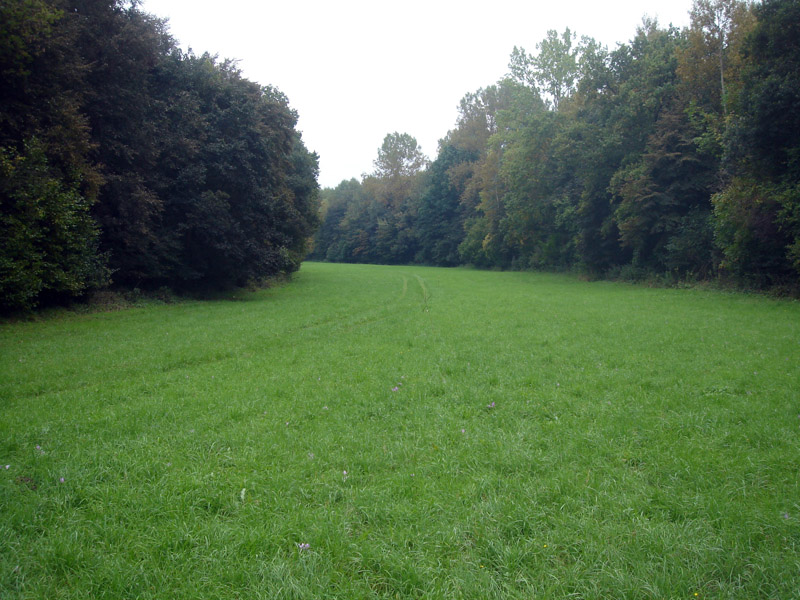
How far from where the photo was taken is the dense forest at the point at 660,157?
64.2 feet

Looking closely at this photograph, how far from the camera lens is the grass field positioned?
334 centimetres

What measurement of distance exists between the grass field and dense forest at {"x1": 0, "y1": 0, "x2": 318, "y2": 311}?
293 inches

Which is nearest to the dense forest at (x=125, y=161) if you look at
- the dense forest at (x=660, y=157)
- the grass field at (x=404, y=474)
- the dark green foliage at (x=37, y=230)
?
the dark green foliage at (x=37, y=230)

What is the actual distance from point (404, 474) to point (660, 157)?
1210 inches

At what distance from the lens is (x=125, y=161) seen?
20938 mm

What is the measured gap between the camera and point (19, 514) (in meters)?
3.98

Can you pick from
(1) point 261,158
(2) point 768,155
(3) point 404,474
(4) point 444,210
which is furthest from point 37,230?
(4) point 444,210

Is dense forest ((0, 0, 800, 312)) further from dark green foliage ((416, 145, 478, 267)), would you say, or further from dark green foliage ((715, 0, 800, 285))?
dark green foliage ((416, 145, 478, 267))

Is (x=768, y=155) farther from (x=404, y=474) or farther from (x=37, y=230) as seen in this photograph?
(x=37, y=230)

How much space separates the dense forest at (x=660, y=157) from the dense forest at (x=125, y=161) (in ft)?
74.6

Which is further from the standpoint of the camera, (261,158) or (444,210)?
(444,210)

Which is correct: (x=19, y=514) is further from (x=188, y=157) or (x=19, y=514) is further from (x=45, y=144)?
(x=188, y=157)

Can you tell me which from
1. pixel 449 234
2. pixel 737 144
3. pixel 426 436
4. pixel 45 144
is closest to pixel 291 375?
pixel 426 436

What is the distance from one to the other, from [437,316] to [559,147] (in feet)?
89.7
